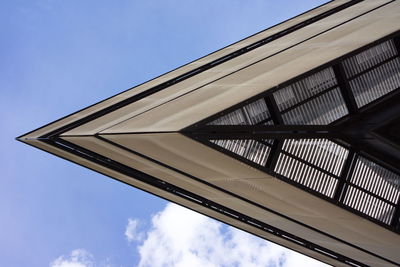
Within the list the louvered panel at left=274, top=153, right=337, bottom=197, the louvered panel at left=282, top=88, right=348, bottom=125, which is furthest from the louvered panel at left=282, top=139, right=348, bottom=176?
the louvered panel at left=282, top=88, right=348, bottom=125

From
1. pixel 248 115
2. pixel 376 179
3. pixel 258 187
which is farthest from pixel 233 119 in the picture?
pixel 376 179

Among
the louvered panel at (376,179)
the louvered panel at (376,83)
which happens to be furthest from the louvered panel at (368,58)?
the louvered panel at (376,179)

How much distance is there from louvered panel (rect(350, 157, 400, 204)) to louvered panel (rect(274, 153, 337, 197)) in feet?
2.57

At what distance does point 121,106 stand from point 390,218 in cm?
727

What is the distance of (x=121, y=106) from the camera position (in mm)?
14203

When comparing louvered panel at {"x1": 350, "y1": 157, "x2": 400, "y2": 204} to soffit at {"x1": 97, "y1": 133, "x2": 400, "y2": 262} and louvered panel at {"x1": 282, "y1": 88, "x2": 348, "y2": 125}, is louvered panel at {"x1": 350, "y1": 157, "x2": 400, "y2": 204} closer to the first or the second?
soffit at {"x1": 97, "y1": 133, "x2": 400, "y2": 262}

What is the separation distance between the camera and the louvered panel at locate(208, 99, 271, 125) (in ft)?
30.4

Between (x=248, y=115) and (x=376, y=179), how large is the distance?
14.7ft

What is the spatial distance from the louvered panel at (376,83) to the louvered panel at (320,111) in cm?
48

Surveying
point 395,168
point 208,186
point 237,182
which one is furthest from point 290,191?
point 395,168

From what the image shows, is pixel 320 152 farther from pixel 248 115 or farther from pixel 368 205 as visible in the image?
pixel 248 115

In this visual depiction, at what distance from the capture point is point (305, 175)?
427 inches

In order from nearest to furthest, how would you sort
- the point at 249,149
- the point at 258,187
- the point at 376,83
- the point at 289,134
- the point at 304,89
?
the point at 249,149 → the point at 289,134 → the point at 304,89 → the point at 258,187 → the point at 376,83

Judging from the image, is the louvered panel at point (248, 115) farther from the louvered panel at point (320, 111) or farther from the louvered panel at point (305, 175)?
the louvered panel at point (305, 175)
